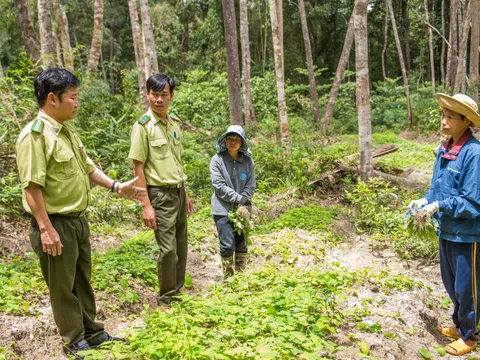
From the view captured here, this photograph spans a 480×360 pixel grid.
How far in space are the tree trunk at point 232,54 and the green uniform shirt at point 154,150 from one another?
21.7ft

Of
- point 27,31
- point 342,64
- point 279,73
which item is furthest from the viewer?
point 342,64

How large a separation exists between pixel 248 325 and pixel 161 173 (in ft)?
5.41

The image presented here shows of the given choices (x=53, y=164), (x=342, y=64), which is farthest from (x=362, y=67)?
(x=342, y=64)

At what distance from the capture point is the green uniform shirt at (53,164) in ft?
9.93

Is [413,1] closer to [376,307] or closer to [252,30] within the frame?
[252,30]

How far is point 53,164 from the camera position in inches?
125

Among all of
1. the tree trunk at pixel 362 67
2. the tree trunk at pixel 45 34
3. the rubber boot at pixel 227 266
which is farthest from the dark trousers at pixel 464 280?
the tree trunk at pixel 45 34

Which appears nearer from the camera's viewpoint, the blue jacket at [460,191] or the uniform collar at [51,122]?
the uniform collar at [51,122]

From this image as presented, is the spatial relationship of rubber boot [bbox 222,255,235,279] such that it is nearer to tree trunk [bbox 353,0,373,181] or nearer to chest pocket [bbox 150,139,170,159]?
chest pocket [bbox 150,139,170,159]

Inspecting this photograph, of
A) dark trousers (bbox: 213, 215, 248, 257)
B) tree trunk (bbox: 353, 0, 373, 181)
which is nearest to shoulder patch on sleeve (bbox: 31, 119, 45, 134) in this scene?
dark trousers (bbox: 213, 215, 248, 257)

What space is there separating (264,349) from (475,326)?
6.61 feet

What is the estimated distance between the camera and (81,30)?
89.9 feet

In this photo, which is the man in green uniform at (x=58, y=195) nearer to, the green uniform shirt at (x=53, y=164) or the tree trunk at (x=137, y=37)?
the green uniform shirt at (x=53, y=164)

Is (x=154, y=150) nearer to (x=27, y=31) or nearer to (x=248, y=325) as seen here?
(x=248, y=325)
